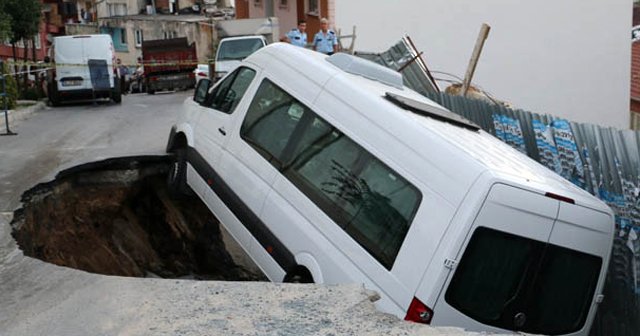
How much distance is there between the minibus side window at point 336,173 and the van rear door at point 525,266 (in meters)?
0.54

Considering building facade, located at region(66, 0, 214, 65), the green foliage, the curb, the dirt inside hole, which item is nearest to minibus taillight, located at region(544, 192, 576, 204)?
the dirt inside hole

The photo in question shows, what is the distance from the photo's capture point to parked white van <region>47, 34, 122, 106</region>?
1945 centimetres

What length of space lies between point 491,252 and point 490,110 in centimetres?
417

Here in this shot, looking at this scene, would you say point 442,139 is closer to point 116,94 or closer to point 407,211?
point 407,211

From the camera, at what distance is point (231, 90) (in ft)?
26.2

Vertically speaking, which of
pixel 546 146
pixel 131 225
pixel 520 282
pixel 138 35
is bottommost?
pixel 131 225

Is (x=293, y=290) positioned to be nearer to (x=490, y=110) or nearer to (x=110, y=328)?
(x=110, y=328)

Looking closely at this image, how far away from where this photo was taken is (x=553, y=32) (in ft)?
76.1

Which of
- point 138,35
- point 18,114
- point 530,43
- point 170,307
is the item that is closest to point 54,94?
point 18,114

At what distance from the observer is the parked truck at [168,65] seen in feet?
84.5

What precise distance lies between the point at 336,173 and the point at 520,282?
5.67ft

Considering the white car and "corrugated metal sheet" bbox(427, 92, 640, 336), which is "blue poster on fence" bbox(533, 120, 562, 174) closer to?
"corrugated metal sheet" bbox(427, 92, 640, 336)

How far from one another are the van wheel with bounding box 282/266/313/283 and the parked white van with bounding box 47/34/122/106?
1507 cm

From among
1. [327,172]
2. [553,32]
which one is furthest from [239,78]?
[553,32]
